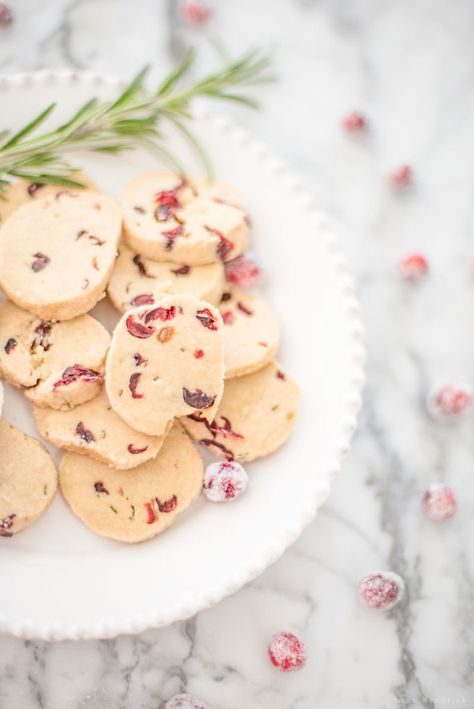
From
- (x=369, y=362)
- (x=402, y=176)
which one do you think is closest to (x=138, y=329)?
(x=369, y=362)

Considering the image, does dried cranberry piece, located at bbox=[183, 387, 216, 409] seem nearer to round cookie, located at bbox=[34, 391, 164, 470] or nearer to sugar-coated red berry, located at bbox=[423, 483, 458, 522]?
round cookie, located at bbox=[34, 391, 164, 470]

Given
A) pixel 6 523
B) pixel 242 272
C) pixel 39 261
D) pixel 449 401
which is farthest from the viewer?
pixel 449 401

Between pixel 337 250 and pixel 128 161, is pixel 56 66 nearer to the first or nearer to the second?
pixel 128 161

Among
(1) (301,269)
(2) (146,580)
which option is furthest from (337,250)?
(2) (146,580)

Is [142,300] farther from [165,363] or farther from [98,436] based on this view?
[98,436]

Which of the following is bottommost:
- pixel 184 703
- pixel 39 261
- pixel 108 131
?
pixel 184 703

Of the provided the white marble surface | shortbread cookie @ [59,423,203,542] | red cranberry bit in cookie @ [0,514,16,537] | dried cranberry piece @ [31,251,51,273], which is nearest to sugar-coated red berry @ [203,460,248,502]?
shortbread cookie @ [59,423,203,542]

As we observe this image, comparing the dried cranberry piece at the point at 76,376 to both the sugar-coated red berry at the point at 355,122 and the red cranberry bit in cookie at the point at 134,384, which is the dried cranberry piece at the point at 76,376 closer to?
the red cranberry bit in cookie at the point at 134,384
